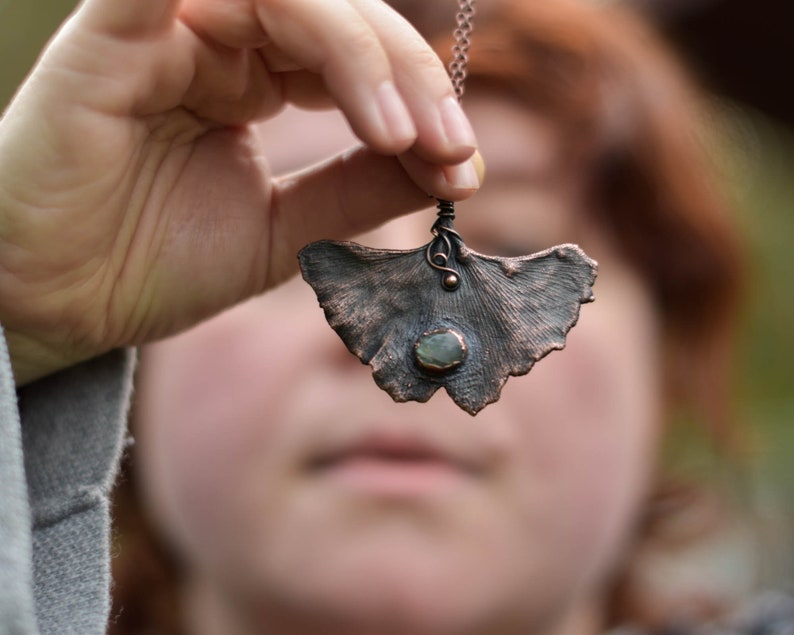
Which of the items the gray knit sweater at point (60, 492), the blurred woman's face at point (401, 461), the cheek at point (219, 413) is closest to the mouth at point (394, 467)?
the blurred woman's face at point (401, 461)

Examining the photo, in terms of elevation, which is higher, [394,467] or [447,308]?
[447,308]

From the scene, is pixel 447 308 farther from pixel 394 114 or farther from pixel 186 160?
pixel 186 160

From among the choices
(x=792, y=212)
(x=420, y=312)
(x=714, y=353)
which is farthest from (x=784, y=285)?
(x=420, y=312)

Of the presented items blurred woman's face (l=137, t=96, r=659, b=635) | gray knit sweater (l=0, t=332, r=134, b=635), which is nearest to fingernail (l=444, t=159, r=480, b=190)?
gray knit sweater (l=0, t=332, r=134, b=635)

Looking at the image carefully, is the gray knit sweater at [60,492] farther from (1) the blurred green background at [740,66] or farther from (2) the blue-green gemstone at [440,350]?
(1) the blurred green background at [740,66]

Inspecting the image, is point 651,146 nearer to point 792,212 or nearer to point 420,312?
point 420,312

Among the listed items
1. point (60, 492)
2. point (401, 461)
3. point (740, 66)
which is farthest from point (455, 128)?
point (740, 66)

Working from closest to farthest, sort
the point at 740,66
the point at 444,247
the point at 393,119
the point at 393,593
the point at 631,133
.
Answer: the point at 393,119 → the point at 444,247 → the point at 393,593 → the point at 631,133 → the point at 740,66
